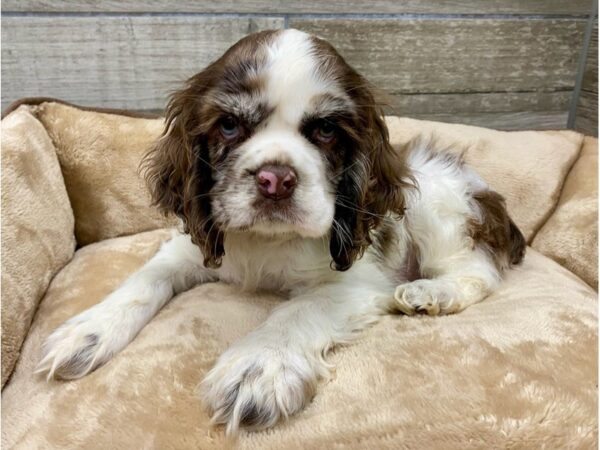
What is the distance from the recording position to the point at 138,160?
10.1ft

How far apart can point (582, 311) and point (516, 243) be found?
642 millimetres

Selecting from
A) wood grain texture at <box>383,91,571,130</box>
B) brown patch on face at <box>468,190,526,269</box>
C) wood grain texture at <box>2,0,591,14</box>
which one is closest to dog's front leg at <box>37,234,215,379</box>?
brown patch on face at <box>468,190,526,269</box>

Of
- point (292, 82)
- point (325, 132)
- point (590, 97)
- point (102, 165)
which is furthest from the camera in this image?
point (590, 97)

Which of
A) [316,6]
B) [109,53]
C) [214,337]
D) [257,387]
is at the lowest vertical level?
[214,337]

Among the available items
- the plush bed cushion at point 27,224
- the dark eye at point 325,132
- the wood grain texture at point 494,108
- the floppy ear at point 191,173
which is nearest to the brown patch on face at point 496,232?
the dark eye at point 325,132

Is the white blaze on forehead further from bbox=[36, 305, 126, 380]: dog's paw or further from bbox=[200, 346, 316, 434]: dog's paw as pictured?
bbox=[36, 305, 126, 380]: dog's paw

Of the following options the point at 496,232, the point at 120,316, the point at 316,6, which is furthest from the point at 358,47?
the point at 120,316

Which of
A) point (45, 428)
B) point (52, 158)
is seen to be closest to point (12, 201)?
point (52, 158)

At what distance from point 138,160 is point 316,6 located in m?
1.43

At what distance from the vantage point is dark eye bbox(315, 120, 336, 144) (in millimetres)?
1862

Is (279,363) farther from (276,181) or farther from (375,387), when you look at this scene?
(276,181)

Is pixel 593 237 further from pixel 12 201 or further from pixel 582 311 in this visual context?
pixel 12 201

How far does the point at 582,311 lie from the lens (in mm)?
2055

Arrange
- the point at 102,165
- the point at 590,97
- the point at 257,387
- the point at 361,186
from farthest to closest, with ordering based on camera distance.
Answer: the point at 590,97 < the point at 102,165 < the point at 361,186 < the point at 257,387
